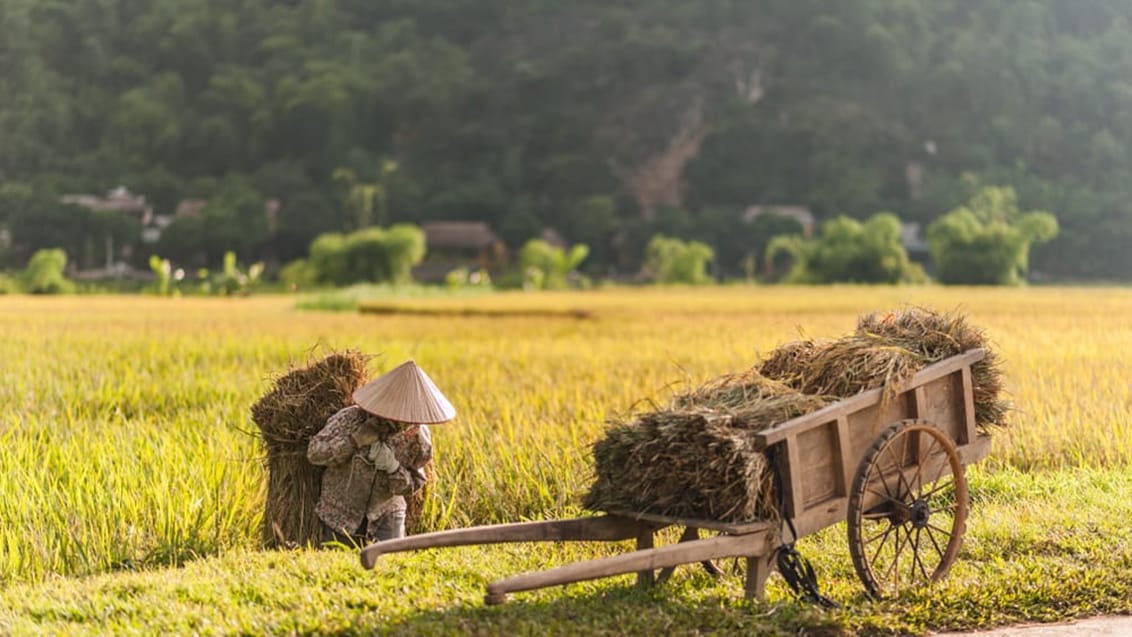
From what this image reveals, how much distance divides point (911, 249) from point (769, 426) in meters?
73.4

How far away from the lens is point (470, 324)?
904 inches

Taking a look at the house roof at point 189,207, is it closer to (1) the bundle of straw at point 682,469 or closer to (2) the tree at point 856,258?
(2) the tree at point 856,258

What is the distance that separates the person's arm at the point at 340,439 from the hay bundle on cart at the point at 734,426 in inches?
44.2

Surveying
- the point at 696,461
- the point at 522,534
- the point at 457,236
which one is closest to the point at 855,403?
the point at 696,461

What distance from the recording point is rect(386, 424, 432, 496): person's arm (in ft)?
18.2

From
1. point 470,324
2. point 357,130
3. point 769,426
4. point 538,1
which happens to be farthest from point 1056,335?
point 538,1

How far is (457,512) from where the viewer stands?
6855 millimetres

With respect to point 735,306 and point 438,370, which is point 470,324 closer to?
point 735,306

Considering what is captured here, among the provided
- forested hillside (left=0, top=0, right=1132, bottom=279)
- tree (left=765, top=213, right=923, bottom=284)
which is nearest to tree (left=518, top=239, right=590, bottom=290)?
forested hillside (left=0, top=0, right=1132, bottom=279)

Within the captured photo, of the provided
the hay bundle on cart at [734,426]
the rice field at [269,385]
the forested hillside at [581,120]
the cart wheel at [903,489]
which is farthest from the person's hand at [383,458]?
the forested hillside at [581,120]

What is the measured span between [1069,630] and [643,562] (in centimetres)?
180

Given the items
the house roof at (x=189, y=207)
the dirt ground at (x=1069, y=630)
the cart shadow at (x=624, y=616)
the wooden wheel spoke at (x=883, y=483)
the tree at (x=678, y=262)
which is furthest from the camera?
the house roof at (x=189, y=207)

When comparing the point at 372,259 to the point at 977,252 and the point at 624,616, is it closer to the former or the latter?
the point at 977,252

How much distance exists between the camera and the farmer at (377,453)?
209 inches
